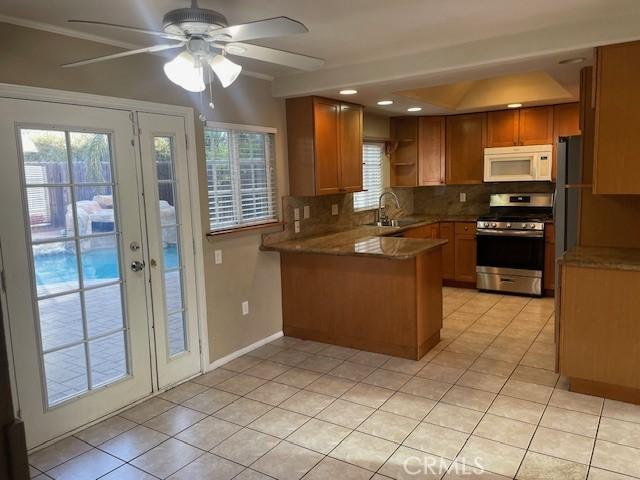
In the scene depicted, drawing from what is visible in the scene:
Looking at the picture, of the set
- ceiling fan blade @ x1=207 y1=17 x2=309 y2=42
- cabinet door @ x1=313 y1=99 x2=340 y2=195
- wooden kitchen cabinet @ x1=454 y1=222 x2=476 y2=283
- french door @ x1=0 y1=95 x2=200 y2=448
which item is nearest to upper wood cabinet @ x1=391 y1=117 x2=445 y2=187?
wooden kitchen cabinet @ x1=454 y1=222 x2=476 y2=283

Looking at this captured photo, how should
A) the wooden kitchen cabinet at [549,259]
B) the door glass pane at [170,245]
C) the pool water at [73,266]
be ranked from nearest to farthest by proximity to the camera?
the pool water at [73,266] → the door glass pane at [170,245] → the wooden kitchen cabinet at [549,259]

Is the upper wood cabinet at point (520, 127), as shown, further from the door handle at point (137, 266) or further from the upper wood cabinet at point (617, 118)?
the door handle at point (137, 266)

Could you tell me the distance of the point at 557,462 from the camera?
8.05 feet

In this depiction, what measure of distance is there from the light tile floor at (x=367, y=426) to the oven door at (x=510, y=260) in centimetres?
173

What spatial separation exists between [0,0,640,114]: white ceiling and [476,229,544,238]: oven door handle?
2.02 metres

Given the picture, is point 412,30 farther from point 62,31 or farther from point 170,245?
point 170,245

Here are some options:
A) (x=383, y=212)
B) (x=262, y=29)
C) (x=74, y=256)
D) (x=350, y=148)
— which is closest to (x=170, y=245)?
(x=74, y=256)

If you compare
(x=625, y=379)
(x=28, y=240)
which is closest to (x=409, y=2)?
(x=28, y=240)

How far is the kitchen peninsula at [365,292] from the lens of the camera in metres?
3.83

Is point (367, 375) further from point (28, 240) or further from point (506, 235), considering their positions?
point (506, 235)

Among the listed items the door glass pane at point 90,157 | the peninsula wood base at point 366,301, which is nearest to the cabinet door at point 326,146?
the peninsula wood base at point 366,301

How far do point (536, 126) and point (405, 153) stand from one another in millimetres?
1605

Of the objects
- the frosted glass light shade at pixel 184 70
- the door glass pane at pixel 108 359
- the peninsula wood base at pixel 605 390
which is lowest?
the peninsula wood base at pixel 605 390

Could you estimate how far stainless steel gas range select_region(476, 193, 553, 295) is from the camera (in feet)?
18.2
